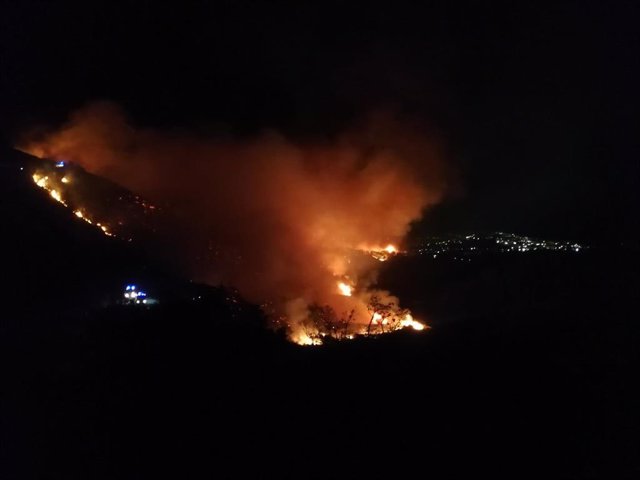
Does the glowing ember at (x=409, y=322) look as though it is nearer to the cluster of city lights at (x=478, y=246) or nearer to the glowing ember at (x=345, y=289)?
the glowing ember at (x=345, y=289)

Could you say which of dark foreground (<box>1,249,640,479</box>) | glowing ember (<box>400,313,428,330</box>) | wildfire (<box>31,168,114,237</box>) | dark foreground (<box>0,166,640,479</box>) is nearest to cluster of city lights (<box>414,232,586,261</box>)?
glowing ember (<box>400,313,428,330</box>)

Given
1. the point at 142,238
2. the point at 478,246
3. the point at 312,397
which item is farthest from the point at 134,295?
the point at 478,246

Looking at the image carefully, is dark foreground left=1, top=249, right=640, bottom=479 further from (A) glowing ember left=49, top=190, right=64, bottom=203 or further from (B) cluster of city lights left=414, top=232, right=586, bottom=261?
(B) cluster of city lights left=414, top=232, right=586, bottom=261

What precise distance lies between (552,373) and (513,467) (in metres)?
2.79

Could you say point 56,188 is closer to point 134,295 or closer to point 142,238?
point 142,238

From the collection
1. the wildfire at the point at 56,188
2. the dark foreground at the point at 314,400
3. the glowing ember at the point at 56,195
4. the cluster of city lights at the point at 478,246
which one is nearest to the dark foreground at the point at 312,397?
the dark foreground at the point at 314,400

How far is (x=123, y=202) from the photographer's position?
24172 millimetres

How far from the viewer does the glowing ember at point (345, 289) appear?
2098 cm

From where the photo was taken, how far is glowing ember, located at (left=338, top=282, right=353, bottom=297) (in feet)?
68.8

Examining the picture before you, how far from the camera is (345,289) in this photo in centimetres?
2142

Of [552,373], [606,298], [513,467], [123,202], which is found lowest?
[513,467]

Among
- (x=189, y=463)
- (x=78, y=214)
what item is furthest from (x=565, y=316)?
(x=78, y=214)

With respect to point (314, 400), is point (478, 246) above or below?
above

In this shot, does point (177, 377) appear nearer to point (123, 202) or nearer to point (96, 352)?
point (96, 352)
